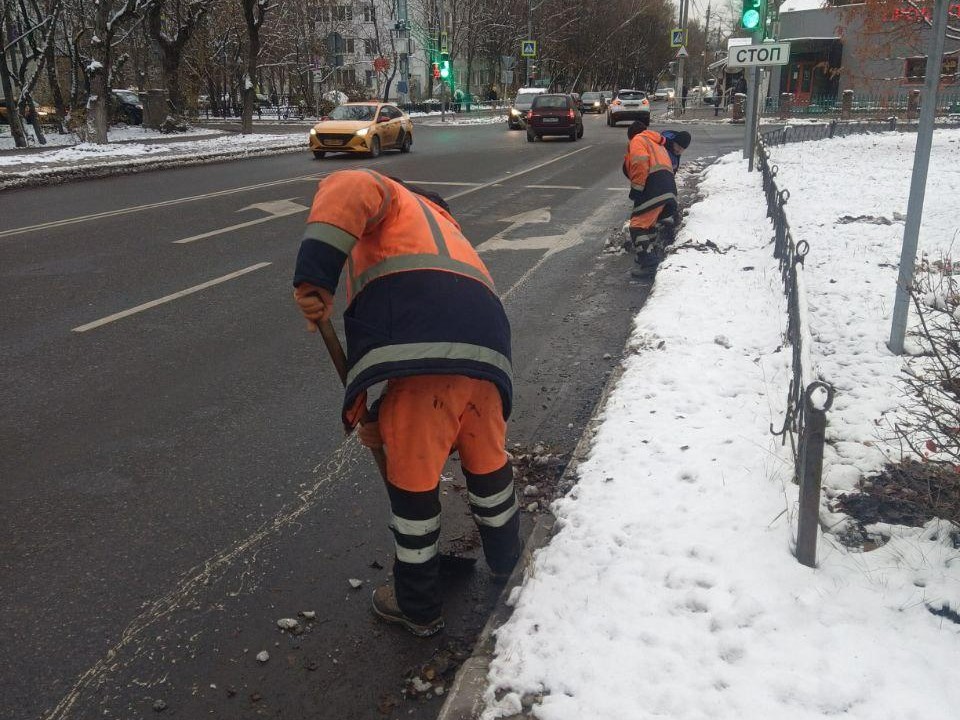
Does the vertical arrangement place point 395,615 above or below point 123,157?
below

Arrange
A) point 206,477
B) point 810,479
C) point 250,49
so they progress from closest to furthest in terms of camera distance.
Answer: point 810,479, point 206,477, point 250,49

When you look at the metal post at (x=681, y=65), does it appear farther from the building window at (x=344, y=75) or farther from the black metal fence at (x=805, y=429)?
the building window at (x=344, y=75)

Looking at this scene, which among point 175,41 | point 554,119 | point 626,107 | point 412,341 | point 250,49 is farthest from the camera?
point 626,107

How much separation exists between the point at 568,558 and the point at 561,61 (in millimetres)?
78898

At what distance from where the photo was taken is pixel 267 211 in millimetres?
12234

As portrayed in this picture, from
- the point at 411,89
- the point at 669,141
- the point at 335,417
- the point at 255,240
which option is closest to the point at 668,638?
the point at 335,417

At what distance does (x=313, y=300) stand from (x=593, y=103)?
163 feet

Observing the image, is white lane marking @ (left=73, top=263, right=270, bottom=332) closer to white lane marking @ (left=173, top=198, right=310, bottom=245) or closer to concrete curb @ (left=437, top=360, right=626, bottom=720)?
white lane marking @ (left=173, top=198, right=310, bottom=245)

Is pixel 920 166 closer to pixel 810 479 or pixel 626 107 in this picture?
pixel 810 479

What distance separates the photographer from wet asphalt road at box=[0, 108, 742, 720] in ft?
8.92

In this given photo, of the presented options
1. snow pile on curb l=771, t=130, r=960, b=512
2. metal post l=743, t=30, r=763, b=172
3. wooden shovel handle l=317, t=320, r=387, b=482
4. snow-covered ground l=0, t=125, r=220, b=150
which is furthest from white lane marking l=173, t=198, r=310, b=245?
snow-covered ground l=0, t=125, r=220, b=150

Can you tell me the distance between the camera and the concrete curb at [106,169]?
15.9 m

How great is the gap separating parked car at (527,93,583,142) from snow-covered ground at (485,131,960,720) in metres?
22.2

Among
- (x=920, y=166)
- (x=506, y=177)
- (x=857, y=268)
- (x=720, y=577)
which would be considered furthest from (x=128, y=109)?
(x=720, y=577)
